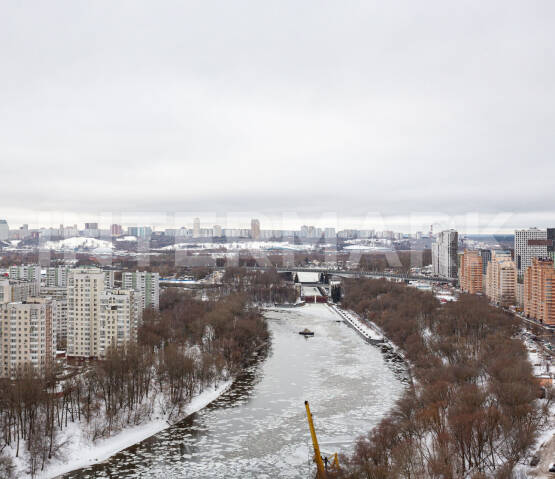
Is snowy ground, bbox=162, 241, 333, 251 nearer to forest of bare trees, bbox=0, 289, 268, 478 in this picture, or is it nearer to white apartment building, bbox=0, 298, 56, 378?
forest of bare trees, bbox=0, 289, 268, 478

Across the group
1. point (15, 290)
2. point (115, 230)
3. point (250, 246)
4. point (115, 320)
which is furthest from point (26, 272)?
point (115, 230)

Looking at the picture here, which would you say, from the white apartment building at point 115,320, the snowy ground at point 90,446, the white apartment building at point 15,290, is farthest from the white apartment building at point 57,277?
the snowy ground at point 90,446

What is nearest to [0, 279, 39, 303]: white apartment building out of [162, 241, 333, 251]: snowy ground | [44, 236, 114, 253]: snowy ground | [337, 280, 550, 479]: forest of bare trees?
[337, 280, 550, 479]: forest of bare trees

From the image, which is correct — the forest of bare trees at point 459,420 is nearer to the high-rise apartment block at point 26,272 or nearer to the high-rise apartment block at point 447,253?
the high-rise apartment block at point 26,272

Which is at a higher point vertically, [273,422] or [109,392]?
[109,392]

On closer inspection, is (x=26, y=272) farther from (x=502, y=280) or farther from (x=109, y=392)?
(x=502, y=280)

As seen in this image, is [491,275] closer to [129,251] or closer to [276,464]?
[276,464]
